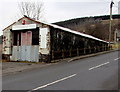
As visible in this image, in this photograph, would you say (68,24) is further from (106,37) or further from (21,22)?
(21,22)

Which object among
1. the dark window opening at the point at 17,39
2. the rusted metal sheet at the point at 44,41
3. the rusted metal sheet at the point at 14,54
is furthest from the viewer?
the dark window opening at the point at 17,39

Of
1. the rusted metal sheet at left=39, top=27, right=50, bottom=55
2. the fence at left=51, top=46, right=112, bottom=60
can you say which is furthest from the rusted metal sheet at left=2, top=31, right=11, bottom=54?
the fence at left=51, top=46, right=112, bottom=60

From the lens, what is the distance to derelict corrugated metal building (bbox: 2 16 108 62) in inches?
700

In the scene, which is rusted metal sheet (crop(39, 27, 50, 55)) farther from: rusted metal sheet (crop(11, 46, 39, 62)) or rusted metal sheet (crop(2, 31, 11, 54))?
rusted metal sheet (crop(2, 31, 11, 54))

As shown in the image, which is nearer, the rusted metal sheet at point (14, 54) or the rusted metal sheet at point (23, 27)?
the rusted metal sheet at point (23, 27)

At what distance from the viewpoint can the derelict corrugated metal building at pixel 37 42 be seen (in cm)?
1778

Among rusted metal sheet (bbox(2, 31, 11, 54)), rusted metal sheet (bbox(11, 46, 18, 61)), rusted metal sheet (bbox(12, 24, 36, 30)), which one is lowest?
rusted metal sheet (bbox(11, 46, 18, 61))

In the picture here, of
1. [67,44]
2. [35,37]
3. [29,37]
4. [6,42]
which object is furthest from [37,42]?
[6,42]

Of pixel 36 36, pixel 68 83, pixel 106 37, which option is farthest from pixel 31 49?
pixel 106 37

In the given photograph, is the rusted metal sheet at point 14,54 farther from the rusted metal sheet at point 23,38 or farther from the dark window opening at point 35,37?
the dark window opening at point 35,37

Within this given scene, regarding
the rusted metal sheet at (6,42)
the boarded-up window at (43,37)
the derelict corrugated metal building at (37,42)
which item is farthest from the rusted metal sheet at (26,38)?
the boarded-up window at (43,37)

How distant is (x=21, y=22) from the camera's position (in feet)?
65.6

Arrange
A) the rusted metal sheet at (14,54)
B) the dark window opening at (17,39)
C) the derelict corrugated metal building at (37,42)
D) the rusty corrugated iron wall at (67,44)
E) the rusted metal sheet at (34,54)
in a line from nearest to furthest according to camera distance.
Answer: the derelict corrugated metal building at (37,42) < the rusty corrugated iron wall at (67,44) < the rusted metal sheet at (34,54) < the rusted metal sheet at (14,54) < the dark window opening at (17,39)

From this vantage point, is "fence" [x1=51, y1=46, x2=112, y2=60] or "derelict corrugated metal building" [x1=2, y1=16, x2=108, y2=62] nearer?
"derelict corrugated metal building" [x1=2, y1=16, x2=108, y2=62]
